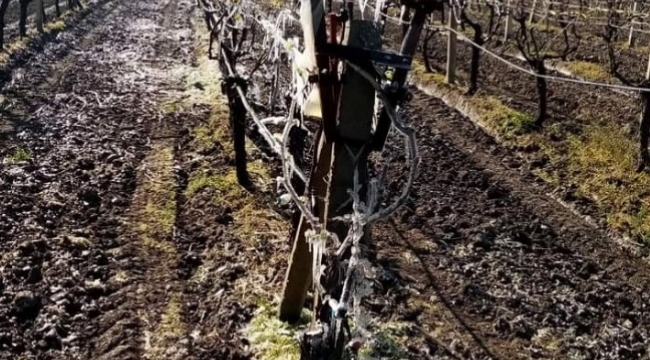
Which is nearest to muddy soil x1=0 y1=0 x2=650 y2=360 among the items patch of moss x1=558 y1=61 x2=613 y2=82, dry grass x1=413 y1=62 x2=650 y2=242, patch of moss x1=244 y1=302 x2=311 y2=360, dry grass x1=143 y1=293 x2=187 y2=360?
dry grass x1=143 y1=293 x2=187 y2=360

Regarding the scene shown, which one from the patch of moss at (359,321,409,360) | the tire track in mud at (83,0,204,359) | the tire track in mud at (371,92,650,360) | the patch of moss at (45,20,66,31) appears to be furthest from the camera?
the patch of moss at (45,20,66,31)

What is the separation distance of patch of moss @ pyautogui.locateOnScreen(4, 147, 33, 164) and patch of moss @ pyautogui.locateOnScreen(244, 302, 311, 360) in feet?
17.2

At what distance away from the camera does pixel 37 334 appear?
18.3 ft

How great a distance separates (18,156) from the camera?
9305mm

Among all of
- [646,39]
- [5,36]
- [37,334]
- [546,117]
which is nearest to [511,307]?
[37,334]

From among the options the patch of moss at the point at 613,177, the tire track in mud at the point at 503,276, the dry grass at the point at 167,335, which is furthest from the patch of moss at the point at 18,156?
the patch of moss at the point at 613,177

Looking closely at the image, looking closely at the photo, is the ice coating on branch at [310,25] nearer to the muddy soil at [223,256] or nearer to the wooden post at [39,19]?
the muddy soil at [223,256]

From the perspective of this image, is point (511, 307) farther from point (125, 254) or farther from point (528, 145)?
point (528, 145)

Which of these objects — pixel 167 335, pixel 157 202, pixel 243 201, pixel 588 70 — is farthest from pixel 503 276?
pixel 588 70

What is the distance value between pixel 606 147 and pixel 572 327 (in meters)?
4.82

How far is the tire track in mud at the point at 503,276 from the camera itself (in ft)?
19.3

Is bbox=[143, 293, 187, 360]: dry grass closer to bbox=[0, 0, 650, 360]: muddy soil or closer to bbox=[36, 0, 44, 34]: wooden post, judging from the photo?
bbox=[0, 0, 650, 360]: muddy soil

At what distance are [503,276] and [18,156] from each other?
21.7 feet

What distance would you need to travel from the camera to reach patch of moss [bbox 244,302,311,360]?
502 cm
